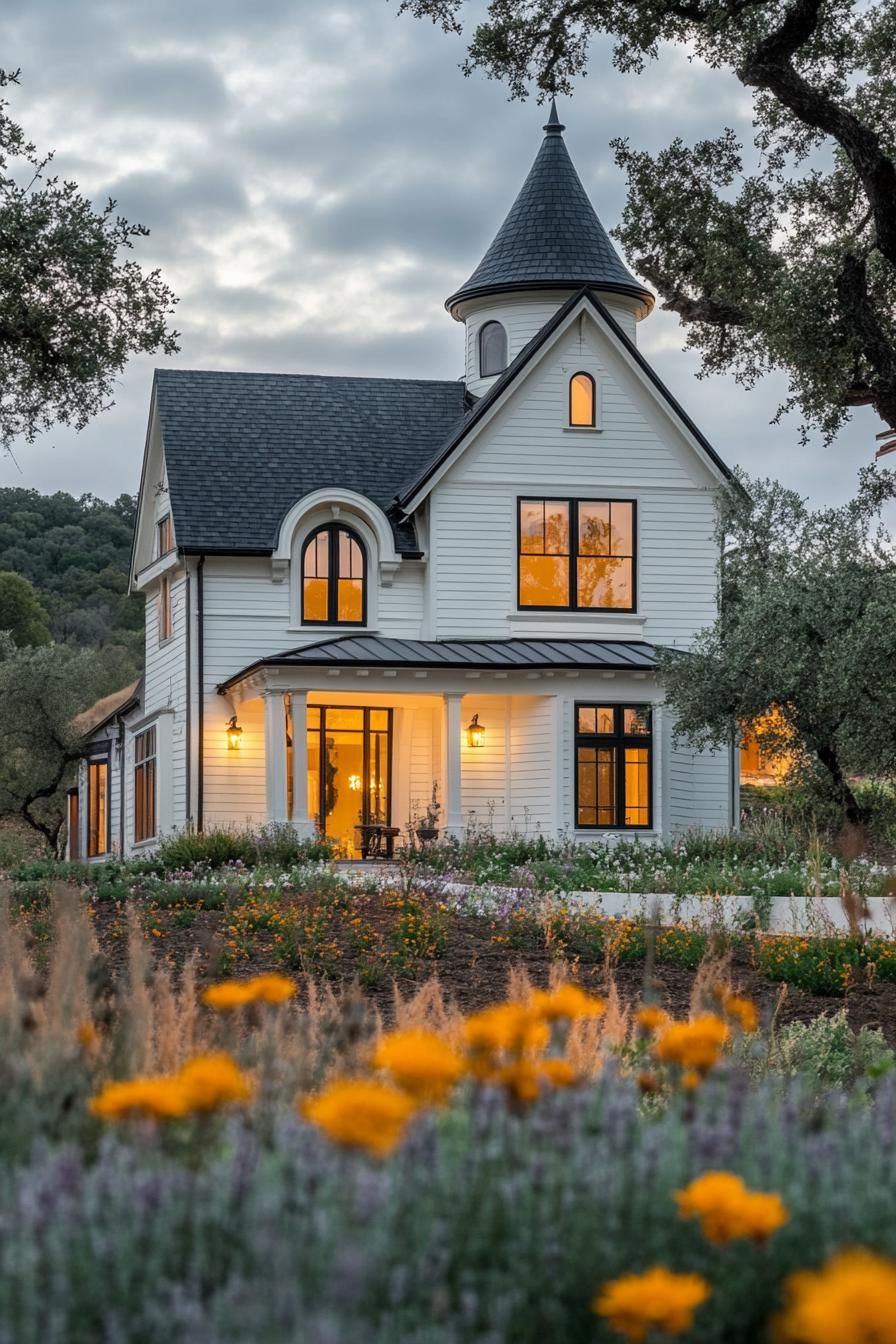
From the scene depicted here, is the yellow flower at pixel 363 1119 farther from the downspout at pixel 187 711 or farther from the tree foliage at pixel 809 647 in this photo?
the downspout at pixel 187 711

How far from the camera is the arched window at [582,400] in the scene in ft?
95.2

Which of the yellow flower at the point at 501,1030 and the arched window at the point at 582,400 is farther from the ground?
the arched window at the point at 582,400

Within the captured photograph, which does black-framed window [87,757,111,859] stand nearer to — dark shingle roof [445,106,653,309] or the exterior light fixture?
the exterior light fixture

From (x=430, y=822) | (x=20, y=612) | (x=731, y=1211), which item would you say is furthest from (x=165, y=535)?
(x=20, y=612)

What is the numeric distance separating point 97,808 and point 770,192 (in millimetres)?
23235

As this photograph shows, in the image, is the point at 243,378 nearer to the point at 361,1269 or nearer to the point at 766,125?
the point at 766,125

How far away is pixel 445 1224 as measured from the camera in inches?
120

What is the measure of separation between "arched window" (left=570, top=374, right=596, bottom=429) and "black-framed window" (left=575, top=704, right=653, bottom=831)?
5016mm

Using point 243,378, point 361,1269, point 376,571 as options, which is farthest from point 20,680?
point 361,1269

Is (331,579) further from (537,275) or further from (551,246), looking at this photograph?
(551,246)

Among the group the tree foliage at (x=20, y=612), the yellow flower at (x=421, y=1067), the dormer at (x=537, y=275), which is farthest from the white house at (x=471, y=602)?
the tree foliage at (x=20, y=612)

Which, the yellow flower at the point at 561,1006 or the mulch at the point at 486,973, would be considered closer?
the yellow flower at the point at 561,1006

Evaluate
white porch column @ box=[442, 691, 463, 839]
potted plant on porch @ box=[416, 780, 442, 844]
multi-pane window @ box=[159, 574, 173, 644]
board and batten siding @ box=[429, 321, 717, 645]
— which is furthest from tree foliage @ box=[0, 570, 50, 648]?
white porch column @ box=[442, 691, 463, 839]

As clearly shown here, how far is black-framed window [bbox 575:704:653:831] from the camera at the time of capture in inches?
1077
